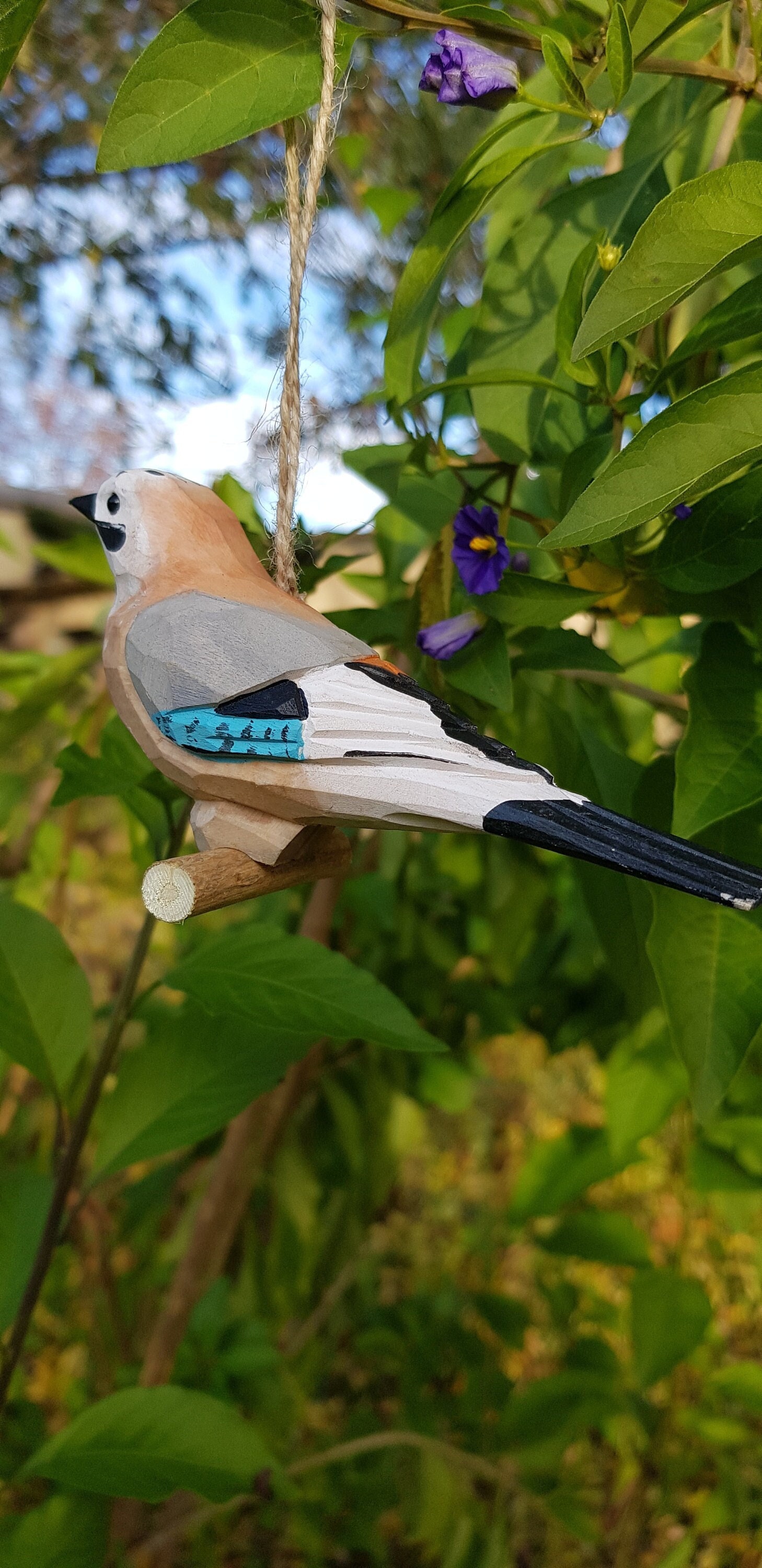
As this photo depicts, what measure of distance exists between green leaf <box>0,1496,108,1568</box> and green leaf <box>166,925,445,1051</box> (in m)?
0.27

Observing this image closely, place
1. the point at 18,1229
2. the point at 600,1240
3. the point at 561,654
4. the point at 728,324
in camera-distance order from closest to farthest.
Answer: the point at 728,324
the point at 561,654
the point at 18,1229
the point at 600,1240

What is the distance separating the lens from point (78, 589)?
7.02ft

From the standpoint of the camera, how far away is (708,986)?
18.6 inches

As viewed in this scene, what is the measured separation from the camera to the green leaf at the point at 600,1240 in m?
0.82

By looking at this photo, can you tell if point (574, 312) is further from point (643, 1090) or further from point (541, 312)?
point (643, 1090)

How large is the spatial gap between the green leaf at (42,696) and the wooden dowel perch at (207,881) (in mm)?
448

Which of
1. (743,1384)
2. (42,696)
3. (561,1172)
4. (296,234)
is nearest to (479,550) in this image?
(296,234)

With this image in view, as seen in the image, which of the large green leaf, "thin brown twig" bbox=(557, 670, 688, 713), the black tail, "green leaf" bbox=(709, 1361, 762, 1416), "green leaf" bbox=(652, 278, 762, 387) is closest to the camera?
the black tail

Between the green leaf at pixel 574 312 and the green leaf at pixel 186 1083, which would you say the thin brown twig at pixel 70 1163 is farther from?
the green leaf at pixel 574 312

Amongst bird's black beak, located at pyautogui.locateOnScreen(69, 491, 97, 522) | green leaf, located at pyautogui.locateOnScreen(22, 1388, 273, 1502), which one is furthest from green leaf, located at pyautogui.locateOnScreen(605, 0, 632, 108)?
green leaf, located at pyautogui.locateOnScreen(22, 1388, 273, 1502)

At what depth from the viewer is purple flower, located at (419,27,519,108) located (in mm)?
396

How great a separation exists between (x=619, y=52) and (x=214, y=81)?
0.14 m

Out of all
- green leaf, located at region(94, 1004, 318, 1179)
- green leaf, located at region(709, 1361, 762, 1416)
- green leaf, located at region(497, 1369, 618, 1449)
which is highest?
green leaf, located at region(94, 1004, 318, 1179)

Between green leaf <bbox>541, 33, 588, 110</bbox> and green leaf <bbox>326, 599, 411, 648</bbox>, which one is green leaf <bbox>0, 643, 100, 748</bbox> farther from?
green leaf <bbox>541, 33, 588, 110</bbox>
